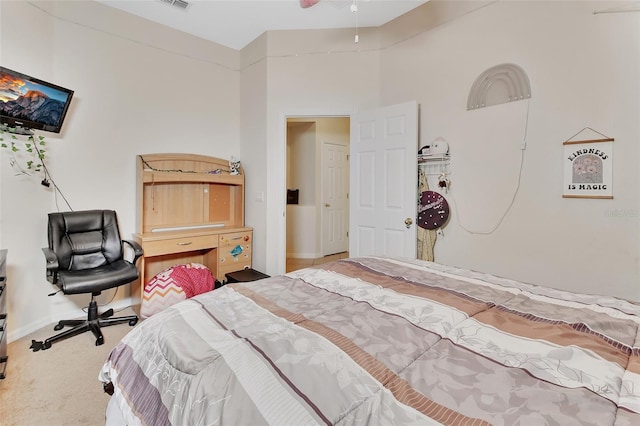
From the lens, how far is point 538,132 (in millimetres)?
2348

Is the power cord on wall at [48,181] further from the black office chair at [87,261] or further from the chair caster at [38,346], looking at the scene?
the chair caster at [38,346]

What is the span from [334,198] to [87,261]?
3848 millimetres

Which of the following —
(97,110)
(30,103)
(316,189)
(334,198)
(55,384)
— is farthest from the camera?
(334,198)

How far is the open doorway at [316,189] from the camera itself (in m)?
5.51

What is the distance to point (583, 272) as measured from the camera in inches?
85.5

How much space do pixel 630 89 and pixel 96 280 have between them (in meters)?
3.91

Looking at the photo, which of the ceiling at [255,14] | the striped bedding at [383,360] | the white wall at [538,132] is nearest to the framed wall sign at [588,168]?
the white wall at [538,132]

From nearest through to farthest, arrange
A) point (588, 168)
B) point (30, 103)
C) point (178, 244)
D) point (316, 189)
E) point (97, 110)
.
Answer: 1. point (588, 168)
2. point (30, 103)
3. point (97, 110)
4. point (178, 244)
5. point (316, 189)

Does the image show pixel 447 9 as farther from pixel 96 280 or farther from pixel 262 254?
pixel 96 280

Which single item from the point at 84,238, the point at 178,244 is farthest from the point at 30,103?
the point at 178,244

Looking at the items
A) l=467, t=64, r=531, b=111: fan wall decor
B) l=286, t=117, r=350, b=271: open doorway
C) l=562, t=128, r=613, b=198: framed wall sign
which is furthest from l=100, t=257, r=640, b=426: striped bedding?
l=286, t=117, r=350, b=271: open doorway

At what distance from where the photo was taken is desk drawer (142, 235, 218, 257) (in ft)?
9.92

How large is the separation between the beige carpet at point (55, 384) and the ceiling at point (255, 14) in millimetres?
3142

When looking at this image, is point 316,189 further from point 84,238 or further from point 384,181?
point 84,238
